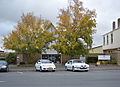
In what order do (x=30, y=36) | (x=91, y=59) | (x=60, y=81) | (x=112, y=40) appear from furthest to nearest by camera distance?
1. (x=112, y=40)
2. (x=91, y=59)
3. (x=30, y=36)
4. (x=60, y=81)

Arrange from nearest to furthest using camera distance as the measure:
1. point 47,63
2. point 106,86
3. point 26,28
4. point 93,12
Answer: point 106,86, point 47,63, point 26,28, point 93,12

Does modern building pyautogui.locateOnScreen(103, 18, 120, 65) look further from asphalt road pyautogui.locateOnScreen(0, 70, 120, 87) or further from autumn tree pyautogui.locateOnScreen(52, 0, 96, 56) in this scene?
asphalt road pyautogui.locateOnScreen(0, 70, 120, 87)

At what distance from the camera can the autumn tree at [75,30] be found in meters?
34.8

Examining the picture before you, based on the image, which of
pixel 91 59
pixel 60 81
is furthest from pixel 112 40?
pixel 60 81

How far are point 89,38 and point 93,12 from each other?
3.95 metres

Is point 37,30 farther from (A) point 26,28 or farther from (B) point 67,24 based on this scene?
(B) point 67,24

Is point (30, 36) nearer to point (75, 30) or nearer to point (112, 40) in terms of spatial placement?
point (75, 30)

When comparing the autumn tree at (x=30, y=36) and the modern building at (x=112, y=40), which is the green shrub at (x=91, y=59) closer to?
the modern building at (x=112, y=40)

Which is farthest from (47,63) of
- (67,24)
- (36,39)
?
(67,24)

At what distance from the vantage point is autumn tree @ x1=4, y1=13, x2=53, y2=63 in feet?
107

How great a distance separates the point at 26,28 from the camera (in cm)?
3316

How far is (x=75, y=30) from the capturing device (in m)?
35.7

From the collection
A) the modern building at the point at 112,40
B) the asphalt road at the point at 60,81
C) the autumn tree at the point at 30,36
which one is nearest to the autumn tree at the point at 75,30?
the autumn tree at the point at 30,36

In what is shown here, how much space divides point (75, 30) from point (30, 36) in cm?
697
